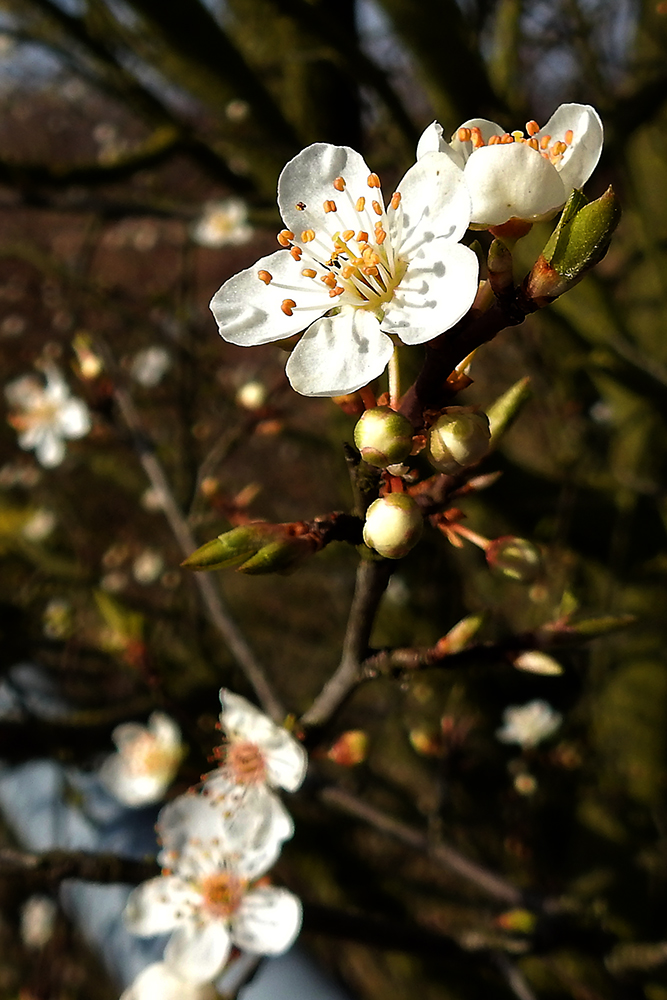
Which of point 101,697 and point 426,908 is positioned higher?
point 101,697

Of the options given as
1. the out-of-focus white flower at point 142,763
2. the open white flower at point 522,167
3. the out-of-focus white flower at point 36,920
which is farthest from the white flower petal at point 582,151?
the out-of-focus white flower at point 36,920

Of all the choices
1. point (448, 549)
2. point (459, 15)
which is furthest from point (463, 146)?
point (448, 549)

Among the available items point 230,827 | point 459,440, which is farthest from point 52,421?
point 459,440

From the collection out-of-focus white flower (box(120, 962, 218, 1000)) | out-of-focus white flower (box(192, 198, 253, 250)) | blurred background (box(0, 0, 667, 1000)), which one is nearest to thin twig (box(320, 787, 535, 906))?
blurred background (box(0, 0, 667, 1000))

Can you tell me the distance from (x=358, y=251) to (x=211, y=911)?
1.20 meters

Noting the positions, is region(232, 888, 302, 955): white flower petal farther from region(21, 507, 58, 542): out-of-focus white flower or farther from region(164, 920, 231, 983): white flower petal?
region(21, 507, 58, 542): out-of-focus white flower

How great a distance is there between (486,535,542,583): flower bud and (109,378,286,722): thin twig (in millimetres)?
820

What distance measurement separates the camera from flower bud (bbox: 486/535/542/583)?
33.2 inches

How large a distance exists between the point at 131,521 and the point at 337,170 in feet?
15.0

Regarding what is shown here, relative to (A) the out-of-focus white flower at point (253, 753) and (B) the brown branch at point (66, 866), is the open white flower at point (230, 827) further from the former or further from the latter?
(B) the brown branch at point (66, 866)

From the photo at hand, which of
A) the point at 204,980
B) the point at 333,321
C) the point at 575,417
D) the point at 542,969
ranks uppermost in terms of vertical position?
the point at 333,321

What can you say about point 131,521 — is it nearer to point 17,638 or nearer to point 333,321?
point 17,638

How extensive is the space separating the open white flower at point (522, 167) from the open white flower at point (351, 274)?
39 millimetres

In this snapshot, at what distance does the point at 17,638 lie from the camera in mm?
2287
